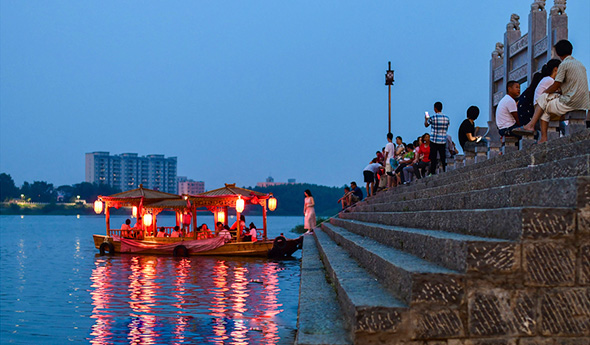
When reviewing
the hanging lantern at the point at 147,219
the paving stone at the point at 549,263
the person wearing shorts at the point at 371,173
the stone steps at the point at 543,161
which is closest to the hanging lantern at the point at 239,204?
the hanging lantern at the point at 147,219

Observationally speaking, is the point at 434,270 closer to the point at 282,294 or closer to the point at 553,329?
the point at 553,329

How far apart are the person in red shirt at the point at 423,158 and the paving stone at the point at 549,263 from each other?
10.7 m

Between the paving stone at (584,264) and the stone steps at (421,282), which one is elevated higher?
the paving stone at (584,264)

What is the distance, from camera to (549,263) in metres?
3.60

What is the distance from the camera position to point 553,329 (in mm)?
3605

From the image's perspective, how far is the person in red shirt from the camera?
14.4m

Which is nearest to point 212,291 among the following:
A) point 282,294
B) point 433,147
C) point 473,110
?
point 282,294

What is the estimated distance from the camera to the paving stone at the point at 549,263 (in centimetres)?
358

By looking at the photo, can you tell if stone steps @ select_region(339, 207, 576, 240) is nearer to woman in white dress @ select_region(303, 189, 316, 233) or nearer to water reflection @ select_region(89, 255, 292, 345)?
water reflection @ select_region(89, 255, 292, 345)

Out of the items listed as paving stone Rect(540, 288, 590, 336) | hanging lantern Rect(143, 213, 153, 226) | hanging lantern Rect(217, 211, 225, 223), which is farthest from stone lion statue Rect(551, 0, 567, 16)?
hanging lantern Rect(143, 213, 153, 226)

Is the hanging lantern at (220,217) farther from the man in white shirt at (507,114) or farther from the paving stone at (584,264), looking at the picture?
the paving stone at (584,264)

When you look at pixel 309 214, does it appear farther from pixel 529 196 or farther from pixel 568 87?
pixel 529 196

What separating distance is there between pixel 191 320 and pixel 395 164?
9088 mm

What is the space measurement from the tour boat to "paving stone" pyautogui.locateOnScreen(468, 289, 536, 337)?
2106 cm
